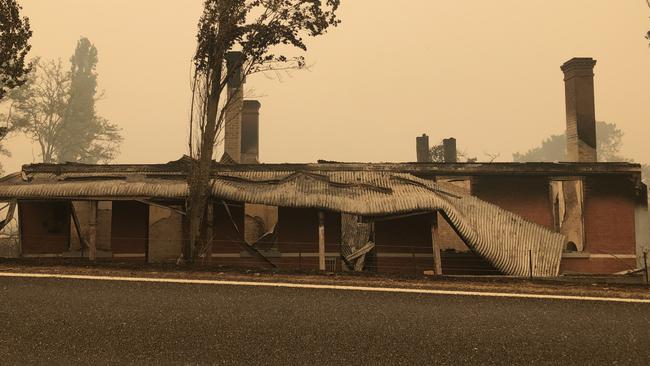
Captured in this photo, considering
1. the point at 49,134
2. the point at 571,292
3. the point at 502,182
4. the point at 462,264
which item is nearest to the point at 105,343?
the point at 571,292

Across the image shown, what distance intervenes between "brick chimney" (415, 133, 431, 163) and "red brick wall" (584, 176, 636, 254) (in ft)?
37.8

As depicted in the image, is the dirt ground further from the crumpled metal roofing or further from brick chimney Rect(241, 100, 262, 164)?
brick chimney Rect(241, 100, 262, 164)

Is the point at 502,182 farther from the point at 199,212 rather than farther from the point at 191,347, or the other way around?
the point at 191,347

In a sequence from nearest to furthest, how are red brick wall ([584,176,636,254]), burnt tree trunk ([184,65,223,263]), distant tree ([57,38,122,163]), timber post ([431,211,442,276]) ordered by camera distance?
burnt tree trunk ([184,65,223,263]) < timber post ([431,211,442,276]) < red brick wall ([584,176,636,254]) < distant tree ([57,38,122,163])

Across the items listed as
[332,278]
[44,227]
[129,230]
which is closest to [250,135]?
[129,230]

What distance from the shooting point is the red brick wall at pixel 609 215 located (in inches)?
638

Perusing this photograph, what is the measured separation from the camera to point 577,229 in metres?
16.9

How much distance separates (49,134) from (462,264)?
1812 inches

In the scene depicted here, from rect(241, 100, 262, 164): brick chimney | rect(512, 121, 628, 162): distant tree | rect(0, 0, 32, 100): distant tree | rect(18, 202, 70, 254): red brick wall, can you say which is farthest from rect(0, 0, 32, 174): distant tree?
rect(512, 121, 628, 162): distant tree

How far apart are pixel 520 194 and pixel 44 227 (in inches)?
666

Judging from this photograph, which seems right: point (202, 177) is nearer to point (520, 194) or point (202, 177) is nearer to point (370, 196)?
point (370, 196)

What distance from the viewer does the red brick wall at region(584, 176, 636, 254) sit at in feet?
53.2

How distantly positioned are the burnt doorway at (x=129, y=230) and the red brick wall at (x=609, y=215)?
15.5 m

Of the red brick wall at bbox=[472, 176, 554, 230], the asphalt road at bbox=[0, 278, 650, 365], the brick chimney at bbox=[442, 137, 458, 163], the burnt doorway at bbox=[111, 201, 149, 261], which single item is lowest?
the asphalt road at bbox=[0, 278, 650, 365]
